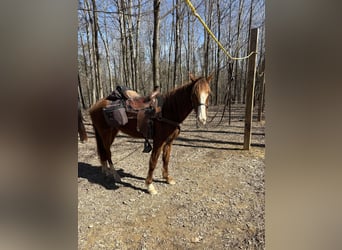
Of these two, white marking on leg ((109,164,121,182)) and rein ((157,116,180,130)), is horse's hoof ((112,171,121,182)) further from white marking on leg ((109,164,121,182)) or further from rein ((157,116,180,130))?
rein ((157,116,180,130))

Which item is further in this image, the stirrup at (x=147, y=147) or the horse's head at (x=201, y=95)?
the stirrup at (x=147, y=147)

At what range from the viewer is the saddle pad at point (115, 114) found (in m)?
0.93

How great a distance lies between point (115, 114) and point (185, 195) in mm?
396

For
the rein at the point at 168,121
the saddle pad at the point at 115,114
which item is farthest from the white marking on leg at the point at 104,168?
the rein at the point at 168,121

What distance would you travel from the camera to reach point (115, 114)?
0.96 metres

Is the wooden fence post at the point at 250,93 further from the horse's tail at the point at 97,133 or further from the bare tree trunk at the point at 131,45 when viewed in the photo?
the horse's tail at the point at 97,133

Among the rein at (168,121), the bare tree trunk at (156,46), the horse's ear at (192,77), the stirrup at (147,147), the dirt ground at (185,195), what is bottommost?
the dirt ground at (185,195)

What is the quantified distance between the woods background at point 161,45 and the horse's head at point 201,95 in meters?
0.03

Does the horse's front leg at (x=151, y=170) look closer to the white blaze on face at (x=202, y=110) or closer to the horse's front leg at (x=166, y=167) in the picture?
the horse's front leg at (x=166, y=167)

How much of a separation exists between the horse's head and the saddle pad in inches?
10.5

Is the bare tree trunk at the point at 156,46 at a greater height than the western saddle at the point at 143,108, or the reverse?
the bare tree trunk at the point at 156,46

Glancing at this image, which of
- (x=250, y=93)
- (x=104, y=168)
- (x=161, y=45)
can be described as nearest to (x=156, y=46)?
(x=161, y=45)
